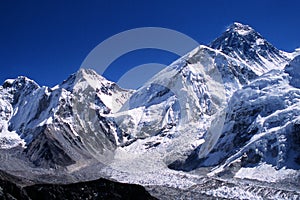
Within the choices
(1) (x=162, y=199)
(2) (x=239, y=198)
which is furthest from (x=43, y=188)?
(2) (x=239, y=198)

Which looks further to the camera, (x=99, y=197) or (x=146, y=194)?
(x=146, y=194)

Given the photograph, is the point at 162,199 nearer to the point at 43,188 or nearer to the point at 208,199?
the point at 208,199

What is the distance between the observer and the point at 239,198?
19750cm

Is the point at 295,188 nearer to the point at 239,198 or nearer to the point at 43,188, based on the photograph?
the point at 239,198

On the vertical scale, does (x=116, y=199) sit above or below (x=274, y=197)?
below

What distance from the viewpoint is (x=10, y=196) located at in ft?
212

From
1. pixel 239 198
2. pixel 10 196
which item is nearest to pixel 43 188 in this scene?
pixel 10 196

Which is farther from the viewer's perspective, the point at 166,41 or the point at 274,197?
the point at 274,197

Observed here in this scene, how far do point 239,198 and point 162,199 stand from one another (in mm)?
32406

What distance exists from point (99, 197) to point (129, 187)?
8231 mm

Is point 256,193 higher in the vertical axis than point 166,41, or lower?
lower

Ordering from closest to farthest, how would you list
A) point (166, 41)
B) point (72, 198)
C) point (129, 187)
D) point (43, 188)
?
point (43, 188)
point (72, 198)
point (129, 187)
point (166, 41)

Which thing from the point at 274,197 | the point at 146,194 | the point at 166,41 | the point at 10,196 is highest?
the point at 166,41

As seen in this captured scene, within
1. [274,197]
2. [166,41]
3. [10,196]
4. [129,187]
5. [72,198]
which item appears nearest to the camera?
[10,196]
